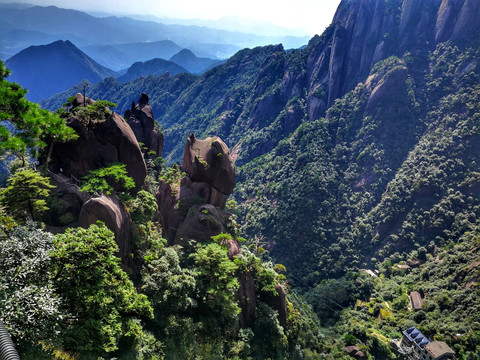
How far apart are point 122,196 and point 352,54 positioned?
5942 inches

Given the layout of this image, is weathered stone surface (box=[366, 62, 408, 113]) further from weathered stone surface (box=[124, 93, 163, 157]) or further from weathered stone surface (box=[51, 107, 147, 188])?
weathered stone surface (box=[51, 107, 147, 188])

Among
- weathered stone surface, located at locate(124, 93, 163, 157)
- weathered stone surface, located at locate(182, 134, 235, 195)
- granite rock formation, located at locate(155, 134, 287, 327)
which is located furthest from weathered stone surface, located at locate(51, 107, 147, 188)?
weathered stone surface, located at locate(124, 93, 163, 157)

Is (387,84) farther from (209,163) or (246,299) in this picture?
(246,299)

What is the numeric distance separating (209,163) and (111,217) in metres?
15.3

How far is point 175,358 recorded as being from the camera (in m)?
17.3

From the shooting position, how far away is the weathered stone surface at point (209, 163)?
110ft

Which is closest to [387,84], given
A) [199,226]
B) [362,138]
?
[362,138]

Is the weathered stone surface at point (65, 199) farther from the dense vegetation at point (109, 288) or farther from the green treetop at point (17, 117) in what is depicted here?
the green treetop at point (17, 117)

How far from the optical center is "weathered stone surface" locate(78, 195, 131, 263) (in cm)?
1977

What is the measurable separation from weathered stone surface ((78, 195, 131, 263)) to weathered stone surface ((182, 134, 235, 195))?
11603 millimetres

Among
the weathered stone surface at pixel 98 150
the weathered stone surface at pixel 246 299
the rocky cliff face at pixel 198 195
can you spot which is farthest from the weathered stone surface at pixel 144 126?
the weathered stone surface at pixel 246 299

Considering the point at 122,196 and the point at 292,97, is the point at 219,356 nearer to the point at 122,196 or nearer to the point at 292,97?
the point at 122,196

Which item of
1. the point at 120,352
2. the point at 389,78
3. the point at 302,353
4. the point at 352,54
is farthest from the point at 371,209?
the point at 120,352

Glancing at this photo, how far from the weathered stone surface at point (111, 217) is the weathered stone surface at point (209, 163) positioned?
11.6 meters
